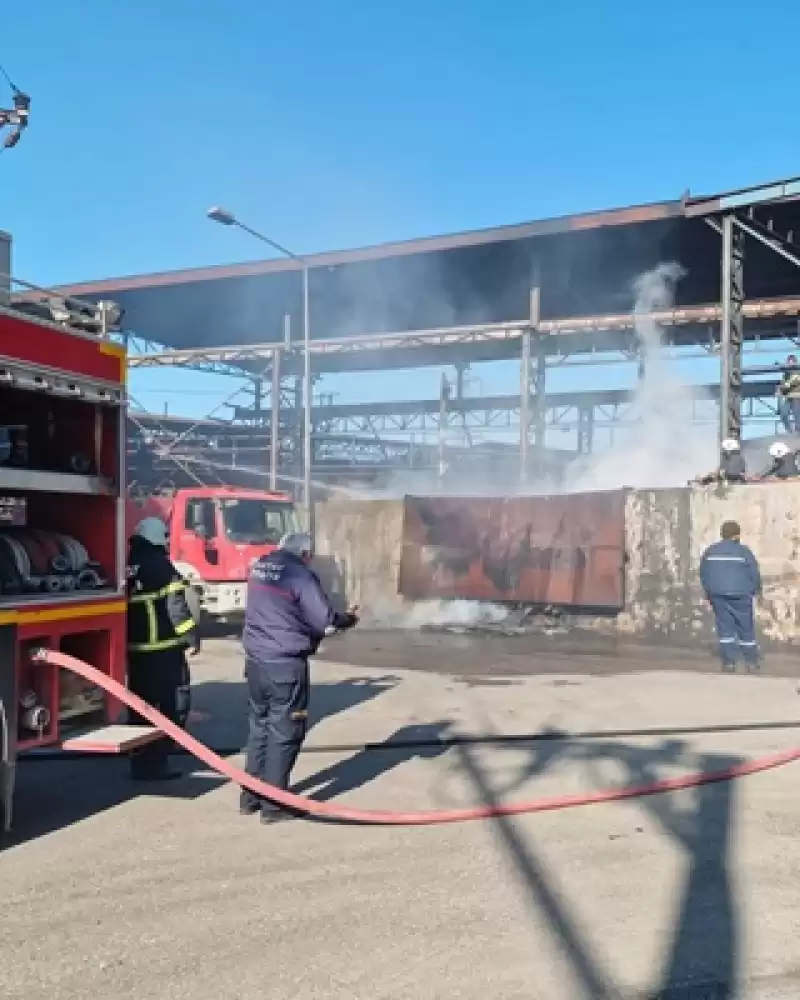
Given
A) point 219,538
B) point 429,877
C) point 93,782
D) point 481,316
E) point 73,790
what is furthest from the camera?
point 481,316

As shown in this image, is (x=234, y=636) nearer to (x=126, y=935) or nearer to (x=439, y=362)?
(x=126, y=935)

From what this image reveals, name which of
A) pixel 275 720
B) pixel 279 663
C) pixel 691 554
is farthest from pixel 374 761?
pixel 691 554

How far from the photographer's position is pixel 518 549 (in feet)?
50.3

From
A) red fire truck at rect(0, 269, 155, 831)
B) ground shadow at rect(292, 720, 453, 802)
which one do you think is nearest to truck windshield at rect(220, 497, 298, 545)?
ground shadow at rect(292, 720, 453, 802)

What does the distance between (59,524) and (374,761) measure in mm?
2550

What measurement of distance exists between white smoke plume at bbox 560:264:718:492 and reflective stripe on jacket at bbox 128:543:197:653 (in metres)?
15.6

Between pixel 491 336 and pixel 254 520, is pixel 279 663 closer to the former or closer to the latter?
pixel 254 520

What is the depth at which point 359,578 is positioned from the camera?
1739cm

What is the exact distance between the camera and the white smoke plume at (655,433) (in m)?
21.4

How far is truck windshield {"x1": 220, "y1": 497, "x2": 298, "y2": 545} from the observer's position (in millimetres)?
14250

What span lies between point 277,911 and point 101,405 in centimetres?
Answer: 287

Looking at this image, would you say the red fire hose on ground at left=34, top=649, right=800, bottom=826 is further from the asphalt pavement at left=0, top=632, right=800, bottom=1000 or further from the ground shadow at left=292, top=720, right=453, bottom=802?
the ground shadow at left=292, top=720, right=453, bottom=802

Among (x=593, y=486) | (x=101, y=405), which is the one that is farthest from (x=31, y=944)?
(x=593, y=486)

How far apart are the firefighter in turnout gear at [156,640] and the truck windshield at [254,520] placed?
8.03m
